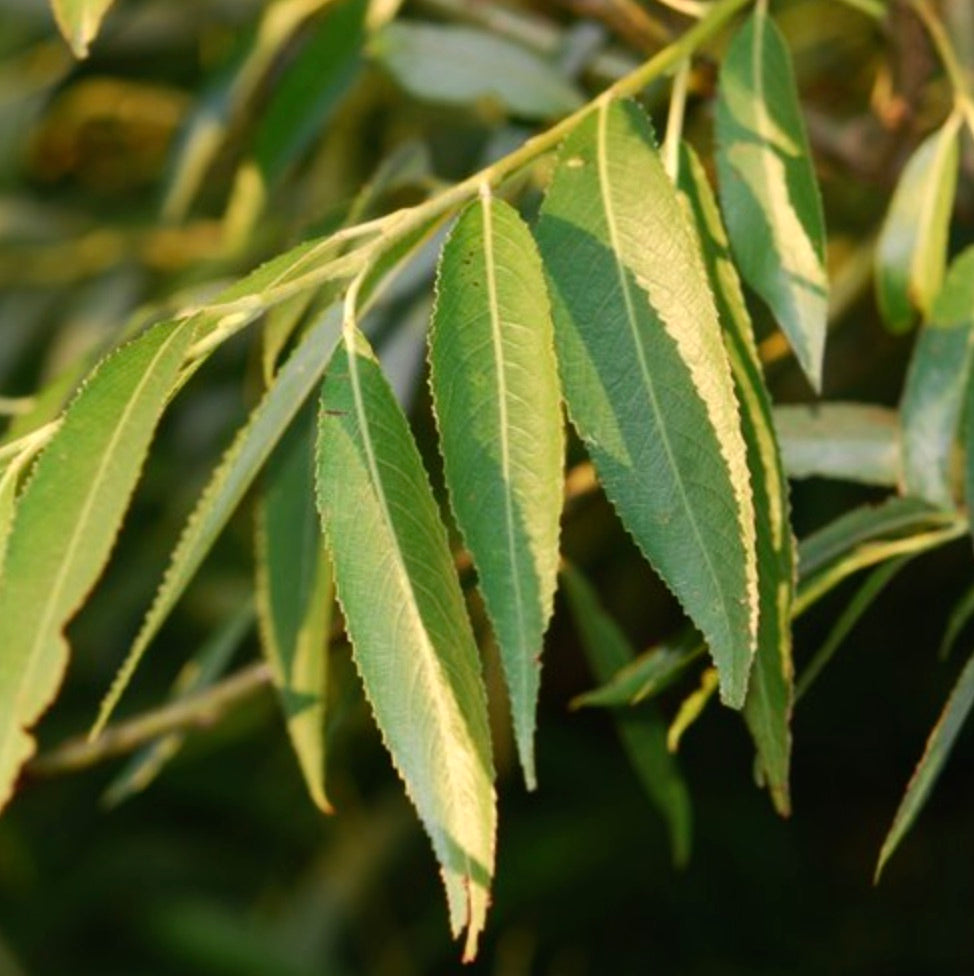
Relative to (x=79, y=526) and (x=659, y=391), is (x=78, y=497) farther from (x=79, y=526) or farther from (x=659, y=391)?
(x=659, y=391)

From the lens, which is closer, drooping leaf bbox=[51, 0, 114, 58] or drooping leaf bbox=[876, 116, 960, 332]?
drooping leaf bbox=[51, 0, 114, 58]

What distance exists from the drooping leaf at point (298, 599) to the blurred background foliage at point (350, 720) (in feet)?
0.80

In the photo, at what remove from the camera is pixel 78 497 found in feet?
1.82

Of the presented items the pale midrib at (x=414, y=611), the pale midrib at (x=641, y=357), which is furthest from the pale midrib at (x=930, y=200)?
the pale midrib at (x=414, y=611)

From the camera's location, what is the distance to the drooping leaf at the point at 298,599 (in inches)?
30.6

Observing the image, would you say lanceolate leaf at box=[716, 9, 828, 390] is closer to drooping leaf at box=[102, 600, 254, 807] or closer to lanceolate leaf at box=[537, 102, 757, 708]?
lanceolate leaf at box=[537, 102, 757, 708]

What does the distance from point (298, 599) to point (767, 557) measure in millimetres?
245

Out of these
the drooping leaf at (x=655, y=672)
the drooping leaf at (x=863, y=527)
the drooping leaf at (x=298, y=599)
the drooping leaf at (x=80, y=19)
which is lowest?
the drooping leaf at (x=298, y=599)

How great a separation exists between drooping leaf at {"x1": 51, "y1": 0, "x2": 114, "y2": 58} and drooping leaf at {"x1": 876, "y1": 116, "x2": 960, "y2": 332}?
0.31m

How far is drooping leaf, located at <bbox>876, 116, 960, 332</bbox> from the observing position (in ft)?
2.55

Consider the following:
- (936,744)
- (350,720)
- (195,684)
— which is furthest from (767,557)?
(350,720)

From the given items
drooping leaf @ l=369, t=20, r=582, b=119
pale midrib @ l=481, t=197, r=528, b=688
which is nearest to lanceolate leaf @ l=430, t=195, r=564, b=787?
pale midrib @ l=481, t=197, r=528, b=688

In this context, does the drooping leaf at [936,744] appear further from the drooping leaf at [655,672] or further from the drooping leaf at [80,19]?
the drooping leaf at [80,19]

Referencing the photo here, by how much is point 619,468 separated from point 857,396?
37.7 inches
